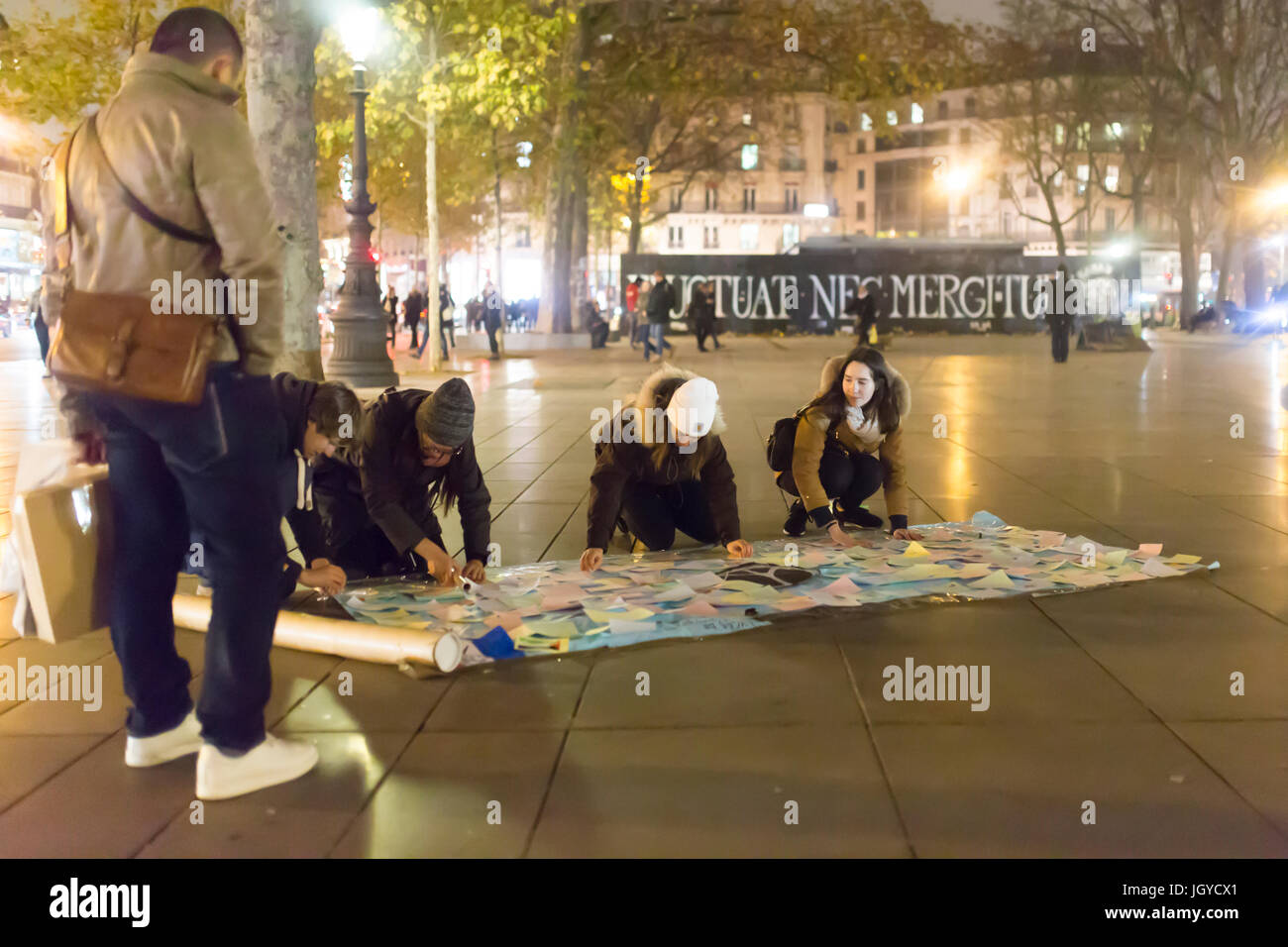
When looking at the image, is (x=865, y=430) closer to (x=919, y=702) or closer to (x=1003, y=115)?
(x=919, y=702)

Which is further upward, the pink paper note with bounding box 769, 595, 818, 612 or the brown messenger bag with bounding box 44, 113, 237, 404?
the brown messenger bag with bounding box 44, 113, 237, 404

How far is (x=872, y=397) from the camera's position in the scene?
6688 mm

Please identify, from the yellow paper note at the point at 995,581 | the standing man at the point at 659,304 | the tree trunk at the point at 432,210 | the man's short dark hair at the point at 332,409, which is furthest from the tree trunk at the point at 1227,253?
the man's short dark hair at the point at 332,409

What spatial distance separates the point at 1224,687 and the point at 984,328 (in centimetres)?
3952

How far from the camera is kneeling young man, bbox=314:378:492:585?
5082 mm

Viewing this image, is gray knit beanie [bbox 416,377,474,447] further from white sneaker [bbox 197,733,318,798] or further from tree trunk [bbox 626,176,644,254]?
tree trunk [bbox 626,176,644,254]

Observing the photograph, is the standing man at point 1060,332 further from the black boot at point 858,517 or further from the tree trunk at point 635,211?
the tree trunk at point 635,211

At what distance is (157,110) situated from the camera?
3092mm

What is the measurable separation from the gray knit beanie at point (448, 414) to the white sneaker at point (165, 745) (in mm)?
1699

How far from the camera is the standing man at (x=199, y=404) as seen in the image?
123 inches

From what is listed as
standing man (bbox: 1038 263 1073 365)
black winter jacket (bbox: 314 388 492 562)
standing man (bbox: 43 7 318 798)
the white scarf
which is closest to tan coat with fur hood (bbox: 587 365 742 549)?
black winter jacket (bbox: 314 388 492 562)

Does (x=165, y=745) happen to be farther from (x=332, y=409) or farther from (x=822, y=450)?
(x=822, y=450)

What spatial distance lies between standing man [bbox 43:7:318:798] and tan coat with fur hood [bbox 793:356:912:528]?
3755mm

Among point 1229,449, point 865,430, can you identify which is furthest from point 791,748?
point 1229,449
